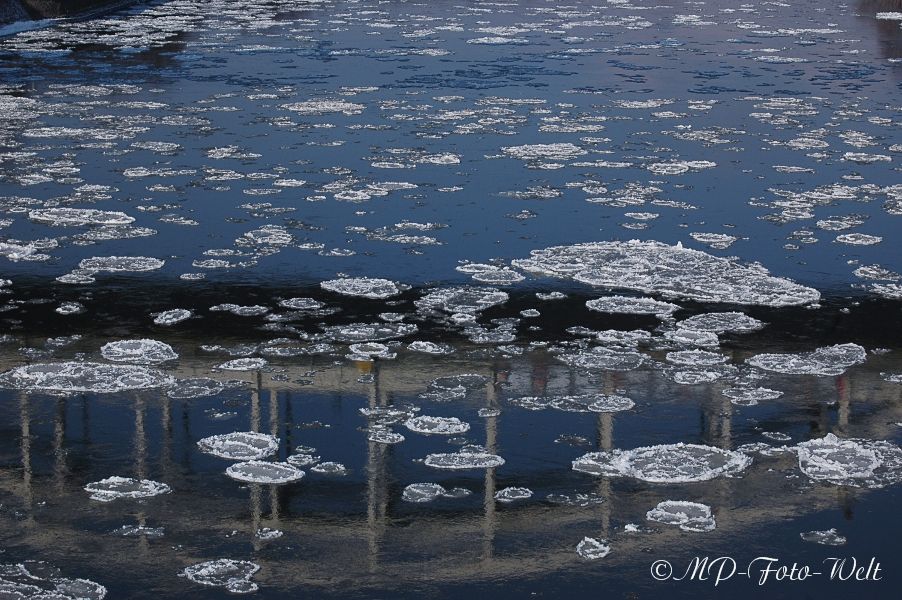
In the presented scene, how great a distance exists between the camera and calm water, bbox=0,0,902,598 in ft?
15.1

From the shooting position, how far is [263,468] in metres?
5.19

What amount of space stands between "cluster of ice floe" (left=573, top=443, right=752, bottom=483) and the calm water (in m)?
0.02

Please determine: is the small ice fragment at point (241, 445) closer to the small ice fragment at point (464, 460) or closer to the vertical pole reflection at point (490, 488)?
the small ice fragment at point (464, 460)

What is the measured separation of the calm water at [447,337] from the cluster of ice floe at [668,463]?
0.02 metres

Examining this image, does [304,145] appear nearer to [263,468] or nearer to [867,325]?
[867,325]

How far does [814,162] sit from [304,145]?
182 inches

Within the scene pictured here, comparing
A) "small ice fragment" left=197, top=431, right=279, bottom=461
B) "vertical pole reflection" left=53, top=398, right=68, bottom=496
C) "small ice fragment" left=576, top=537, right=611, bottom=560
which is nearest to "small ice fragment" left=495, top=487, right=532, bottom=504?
"small ice fragment" left=576, top=537, right=611, bottom=560

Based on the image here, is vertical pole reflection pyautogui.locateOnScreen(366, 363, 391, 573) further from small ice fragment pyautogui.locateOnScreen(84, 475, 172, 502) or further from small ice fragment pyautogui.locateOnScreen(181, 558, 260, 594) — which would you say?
small ice fragment pyautogui.locateOnScreen(84, 475, 172, 502)

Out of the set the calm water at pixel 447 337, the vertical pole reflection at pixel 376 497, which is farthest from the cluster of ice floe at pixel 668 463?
the vertical pole reflection at pixel 376 497

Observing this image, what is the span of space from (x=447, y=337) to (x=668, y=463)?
185 centimetres

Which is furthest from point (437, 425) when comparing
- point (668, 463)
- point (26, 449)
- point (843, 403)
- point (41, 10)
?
point (41, 10)

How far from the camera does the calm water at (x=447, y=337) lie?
15.1 feet

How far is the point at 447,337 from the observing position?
6.81 metres

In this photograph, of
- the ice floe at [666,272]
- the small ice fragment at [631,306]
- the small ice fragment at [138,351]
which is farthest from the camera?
the ice floe at [666,272]
